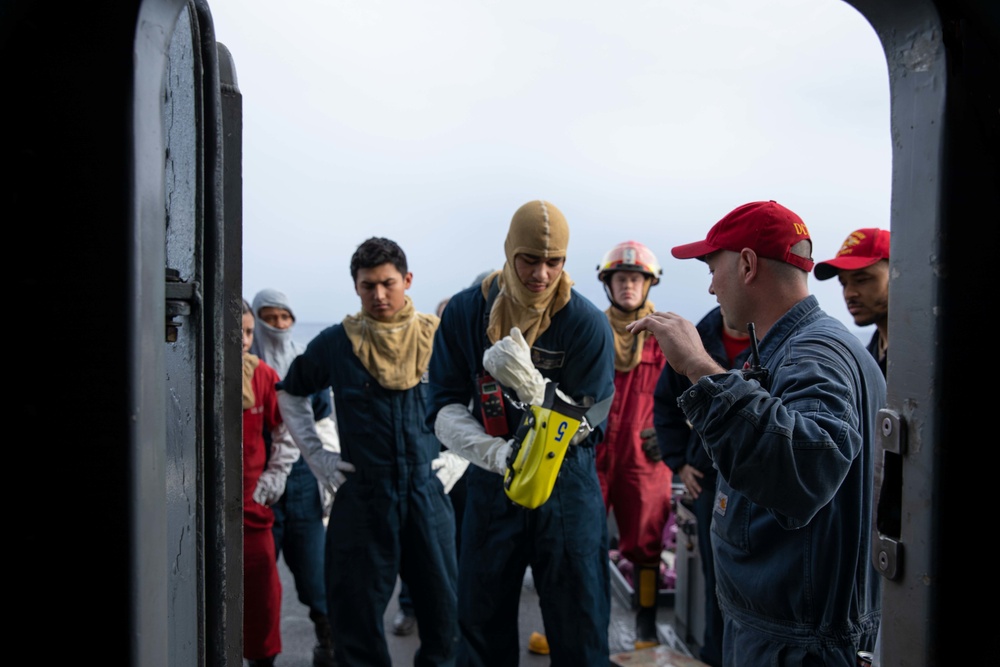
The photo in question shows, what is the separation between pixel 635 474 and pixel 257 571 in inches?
87.9

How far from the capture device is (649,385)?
15.4ft

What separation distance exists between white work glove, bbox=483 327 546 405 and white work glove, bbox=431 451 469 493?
839 mm

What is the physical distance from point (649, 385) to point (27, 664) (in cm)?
405

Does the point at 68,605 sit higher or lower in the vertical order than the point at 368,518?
higher

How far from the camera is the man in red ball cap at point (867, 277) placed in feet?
10.7

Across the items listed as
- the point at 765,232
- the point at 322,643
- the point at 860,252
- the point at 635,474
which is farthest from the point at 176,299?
the point at 635,474

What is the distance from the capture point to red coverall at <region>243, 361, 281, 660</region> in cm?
357

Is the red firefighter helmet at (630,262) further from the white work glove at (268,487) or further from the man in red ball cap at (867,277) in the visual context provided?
the white work glove at (268,487)

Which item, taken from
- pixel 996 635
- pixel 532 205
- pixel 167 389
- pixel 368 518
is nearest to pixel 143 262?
pixel 167 389

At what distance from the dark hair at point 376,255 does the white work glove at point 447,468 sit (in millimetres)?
992

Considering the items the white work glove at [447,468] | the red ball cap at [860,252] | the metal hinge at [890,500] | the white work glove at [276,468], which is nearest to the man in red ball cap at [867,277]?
the red ball cap at [860,252]

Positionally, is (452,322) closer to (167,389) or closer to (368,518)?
(368,518)

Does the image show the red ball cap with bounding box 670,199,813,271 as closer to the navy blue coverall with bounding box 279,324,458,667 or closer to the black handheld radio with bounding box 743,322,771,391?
the black handheld radio with bounding box 743,322,771,391

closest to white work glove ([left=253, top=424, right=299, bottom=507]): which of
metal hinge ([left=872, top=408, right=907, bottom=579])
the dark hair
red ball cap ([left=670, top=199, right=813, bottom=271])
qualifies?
the dark hair
